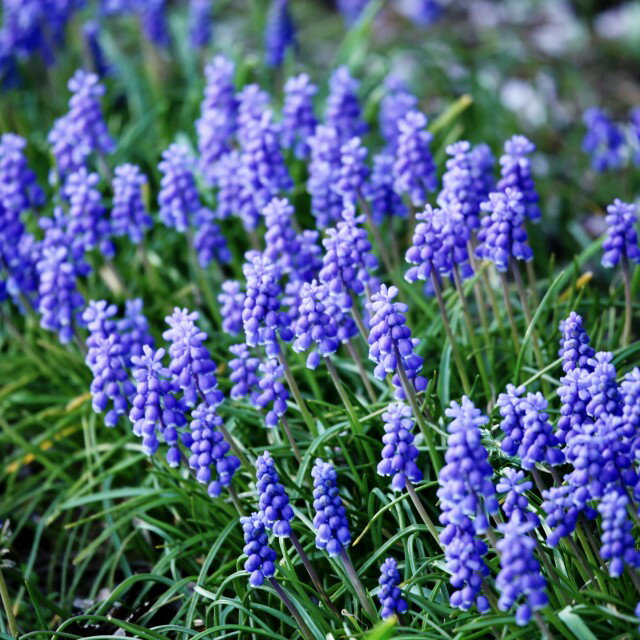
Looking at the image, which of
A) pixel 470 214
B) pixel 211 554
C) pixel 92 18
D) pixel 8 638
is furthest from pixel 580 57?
pixel 8 638

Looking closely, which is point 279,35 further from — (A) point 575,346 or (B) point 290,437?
(A) point 575,346

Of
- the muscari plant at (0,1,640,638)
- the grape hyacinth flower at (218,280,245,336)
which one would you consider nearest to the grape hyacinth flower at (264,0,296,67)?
the muscari plant at (0,1,640,638)

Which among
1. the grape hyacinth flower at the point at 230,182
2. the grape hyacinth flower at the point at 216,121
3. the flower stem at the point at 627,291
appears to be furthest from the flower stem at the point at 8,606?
the flower stem at the point at 627,291

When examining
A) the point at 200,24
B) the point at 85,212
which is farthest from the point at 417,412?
the point at 200,24

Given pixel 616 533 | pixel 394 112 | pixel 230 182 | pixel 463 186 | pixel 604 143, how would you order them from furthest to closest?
pixel 604 143 < pixel 394 112 < pixel 230 182 < pixel 463 186 < pixel 616 533

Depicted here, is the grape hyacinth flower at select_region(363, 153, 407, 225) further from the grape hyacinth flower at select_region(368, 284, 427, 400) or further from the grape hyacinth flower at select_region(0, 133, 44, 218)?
the grape hyacinth flower at select_region(0, 133, 44, 218)

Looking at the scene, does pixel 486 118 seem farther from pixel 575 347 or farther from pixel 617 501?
pixel 617 501
